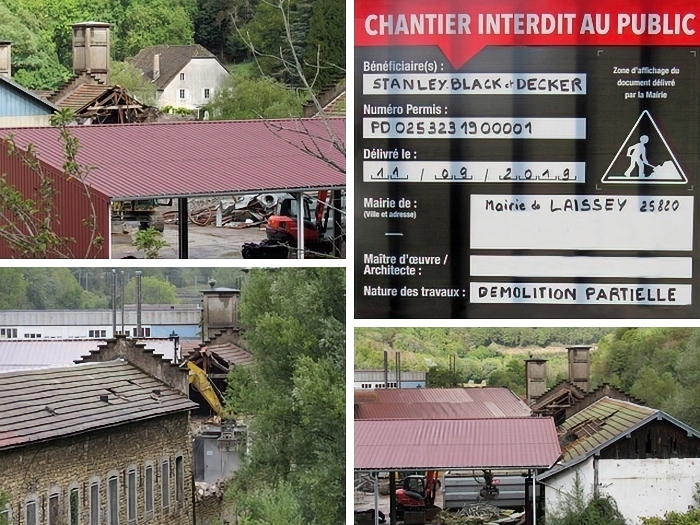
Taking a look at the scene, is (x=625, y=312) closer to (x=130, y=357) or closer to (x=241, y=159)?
(x=241, y=159)

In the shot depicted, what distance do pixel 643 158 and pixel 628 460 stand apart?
1.13 metres

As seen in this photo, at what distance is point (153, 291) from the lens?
14.2ft

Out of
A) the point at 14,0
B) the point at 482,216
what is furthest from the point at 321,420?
the point at 14,0

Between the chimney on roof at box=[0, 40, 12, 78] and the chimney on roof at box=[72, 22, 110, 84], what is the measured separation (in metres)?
0.24

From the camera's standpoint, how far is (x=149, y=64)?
4.28 metres

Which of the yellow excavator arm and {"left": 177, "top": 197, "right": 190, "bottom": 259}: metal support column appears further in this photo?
the yellow excavator arm

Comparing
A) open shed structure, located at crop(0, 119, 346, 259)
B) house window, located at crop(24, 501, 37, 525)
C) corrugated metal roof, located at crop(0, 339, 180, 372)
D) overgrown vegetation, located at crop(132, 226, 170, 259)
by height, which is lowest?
house window, located at crop(24, 501, 37, 525)

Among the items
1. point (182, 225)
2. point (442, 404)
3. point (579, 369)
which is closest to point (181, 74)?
point (182, 225)

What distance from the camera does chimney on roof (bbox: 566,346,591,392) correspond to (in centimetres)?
442

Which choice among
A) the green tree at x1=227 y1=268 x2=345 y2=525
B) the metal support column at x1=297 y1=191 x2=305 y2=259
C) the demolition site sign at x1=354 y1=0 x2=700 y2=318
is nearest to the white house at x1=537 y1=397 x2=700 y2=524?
the demolition site sign at x1=354 y1=0 x2=700 y2=318

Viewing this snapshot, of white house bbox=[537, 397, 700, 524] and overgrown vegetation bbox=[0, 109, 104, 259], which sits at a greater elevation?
overgrown vegetation bbox=[0, 109, 104, 259]

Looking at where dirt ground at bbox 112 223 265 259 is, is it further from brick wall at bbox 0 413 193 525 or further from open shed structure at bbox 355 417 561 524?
open shed structure at bbox 355 417 561 524

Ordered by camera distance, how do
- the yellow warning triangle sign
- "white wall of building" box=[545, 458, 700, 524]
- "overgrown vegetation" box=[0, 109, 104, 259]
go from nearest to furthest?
"overgrown vegetation" box=[0, 109, 104, 259], the yellow warning triangle sign, "white wall of building" box=[545, 458, 700, 524]

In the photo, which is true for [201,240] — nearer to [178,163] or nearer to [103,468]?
[178,163]
